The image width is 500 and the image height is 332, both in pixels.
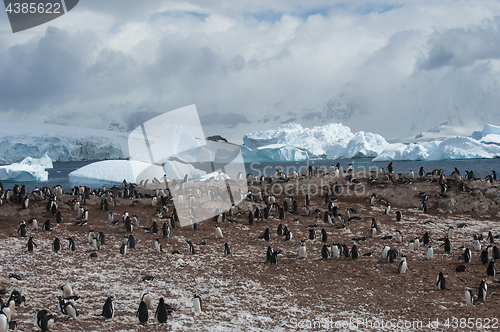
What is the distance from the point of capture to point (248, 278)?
882 centimetres

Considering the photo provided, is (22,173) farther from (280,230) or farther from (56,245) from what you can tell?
(280,230)

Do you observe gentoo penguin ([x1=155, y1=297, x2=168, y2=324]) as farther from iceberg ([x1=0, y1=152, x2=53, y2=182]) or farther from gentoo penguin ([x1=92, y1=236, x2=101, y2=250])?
iceberg ([x1=0, y1=152, x2=53, y2=182])

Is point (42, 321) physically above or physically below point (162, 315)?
above

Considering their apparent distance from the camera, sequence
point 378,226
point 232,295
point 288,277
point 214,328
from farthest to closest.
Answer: point 378,226 → point 288,277 → point 232,295 → point 214,328

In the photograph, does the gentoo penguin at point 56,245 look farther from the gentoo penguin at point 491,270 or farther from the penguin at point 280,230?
the gentoo penguin at point 491,270

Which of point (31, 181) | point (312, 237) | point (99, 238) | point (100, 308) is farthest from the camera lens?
point (31, 181)

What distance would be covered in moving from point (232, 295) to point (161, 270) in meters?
2.34

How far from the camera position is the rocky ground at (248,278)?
22.2ft

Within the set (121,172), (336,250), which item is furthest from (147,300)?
(121,172)

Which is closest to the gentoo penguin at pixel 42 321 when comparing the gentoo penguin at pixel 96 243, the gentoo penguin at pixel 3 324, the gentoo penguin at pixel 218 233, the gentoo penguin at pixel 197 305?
the gentoo penguin at pixel 3 324

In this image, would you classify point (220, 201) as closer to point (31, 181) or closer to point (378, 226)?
point (378, 226)

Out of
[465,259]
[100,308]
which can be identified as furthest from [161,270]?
[465,259]

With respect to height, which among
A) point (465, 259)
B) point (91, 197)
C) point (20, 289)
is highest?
point (91, 197)

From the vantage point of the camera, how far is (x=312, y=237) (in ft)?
39.7
